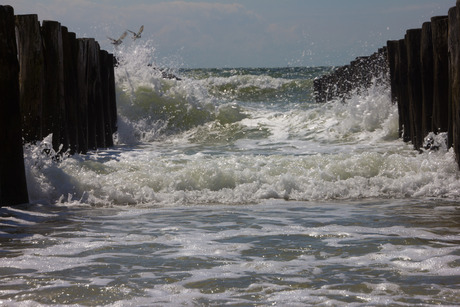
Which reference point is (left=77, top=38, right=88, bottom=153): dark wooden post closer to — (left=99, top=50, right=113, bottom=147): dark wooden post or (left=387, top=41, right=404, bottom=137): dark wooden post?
(left=99, top=50, right=113, bottom=147): dark wooden post

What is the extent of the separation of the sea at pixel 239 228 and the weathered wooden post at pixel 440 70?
29 centimetres

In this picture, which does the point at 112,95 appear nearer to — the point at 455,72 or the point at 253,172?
the point at 253,172

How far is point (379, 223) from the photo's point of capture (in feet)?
19.2

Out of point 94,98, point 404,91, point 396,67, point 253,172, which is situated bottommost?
point 253,172

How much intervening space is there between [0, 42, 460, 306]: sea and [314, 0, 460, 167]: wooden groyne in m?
0.31

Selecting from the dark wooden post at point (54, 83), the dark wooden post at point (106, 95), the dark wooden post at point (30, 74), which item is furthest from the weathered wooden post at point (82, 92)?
the dark wooden post at point (30, 74)

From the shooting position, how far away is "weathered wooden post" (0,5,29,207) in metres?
6.47

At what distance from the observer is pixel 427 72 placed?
8773mm

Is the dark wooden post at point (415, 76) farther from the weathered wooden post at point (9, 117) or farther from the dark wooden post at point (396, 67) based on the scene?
the weathered wooden post at point (9, 117)

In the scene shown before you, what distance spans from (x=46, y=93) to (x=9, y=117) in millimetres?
1714

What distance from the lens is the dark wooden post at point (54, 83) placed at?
820 centimetres

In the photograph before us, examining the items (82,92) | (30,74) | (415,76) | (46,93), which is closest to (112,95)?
(82,92)

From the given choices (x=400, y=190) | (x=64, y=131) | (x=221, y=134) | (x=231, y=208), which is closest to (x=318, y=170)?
(x=400, y=190)

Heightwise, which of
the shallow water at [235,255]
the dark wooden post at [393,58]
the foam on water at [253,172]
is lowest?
the shallow water at [235,255]
